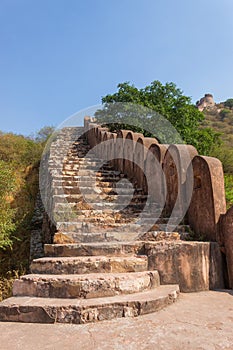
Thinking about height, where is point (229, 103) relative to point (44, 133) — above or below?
above

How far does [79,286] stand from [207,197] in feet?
6.11

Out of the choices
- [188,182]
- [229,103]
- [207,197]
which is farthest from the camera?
[229,103]

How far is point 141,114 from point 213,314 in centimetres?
903

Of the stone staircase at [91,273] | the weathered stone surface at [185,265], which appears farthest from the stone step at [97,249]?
the weathered stone surface at [185,265]

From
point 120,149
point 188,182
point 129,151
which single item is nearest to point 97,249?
point 188,182

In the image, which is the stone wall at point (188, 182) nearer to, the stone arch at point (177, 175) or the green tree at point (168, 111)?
the stone arch at point (177, 175)

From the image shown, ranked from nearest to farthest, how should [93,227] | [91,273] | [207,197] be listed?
[91,273] < [207,197] < [93,227]

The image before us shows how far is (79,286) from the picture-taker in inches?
83.0

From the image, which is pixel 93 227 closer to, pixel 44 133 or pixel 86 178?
pixel 86 178

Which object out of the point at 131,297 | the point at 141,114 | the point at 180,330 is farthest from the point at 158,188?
the point at 141,114

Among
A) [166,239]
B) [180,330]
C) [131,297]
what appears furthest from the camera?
[166,239]

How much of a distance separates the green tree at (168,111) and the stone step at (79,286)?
7863 millimetres

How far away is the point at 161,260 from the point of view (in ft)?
8.77

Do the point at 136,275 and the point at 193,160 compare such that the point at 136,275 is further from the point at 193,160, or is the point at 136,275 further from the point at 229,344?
the point at 193,160
